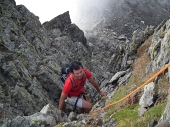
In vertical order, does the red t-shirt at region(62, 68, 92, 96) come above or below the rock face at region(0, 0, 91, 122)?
below

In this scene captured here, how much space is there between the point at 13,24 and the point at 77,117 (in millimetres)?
18450

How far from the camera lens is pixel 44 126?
1106cm

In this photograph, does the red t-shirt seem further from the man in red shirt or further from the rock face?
the rock face

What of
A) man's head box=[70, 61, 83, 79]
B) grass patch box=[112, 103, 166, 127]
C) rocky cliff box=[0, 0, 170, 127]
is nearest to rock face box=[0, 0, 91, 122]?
rocky cliff box=[0, 0, 170, 127]

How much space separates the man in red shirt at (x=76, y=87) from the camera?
40.6ft

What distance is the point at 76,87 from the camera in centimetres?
1317

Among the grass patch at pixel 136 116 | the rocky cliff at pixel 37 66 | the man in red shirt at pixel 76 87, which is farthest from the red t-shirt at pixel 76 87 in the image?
the grass patch at pixel 136 116

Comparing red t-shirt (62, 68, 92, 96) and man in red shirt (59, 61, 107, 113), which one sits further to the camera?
red t-shirt (62, 68, 92, 96)

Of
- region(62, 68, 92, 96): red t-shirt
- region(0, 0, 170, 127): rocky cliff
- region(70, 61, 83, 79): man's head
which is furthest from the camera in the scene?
region(0, 0, 170, 127): rocky cliff

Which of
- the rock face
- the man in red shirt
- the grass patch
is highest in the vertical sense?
the rock face

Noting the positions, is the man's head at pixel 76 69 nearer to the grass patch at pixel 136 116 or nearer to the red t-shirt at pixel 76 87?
the red t-shirt at pixel 76 87

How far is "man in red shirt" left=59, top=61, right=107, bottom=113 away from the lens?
12375mm

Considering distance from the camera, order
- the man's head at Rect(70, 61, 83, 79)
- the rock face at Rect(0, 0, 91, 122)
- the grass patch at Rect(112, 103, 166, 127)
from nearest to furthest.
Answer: the grass patch at Rect(112, 103, 166, 127), the man's head at Rect(70, 61, 83, 79), the rock face at Rect(0, 0, 91, 122)

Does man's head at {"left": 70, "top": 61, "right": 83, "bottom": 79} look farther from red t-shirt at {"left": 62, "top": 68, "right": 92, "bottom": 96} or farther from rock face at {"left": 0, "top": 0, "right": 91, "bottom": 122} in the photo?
rock face at {"left": 0, "top": 0, "right": 91, "bottom": 122}
